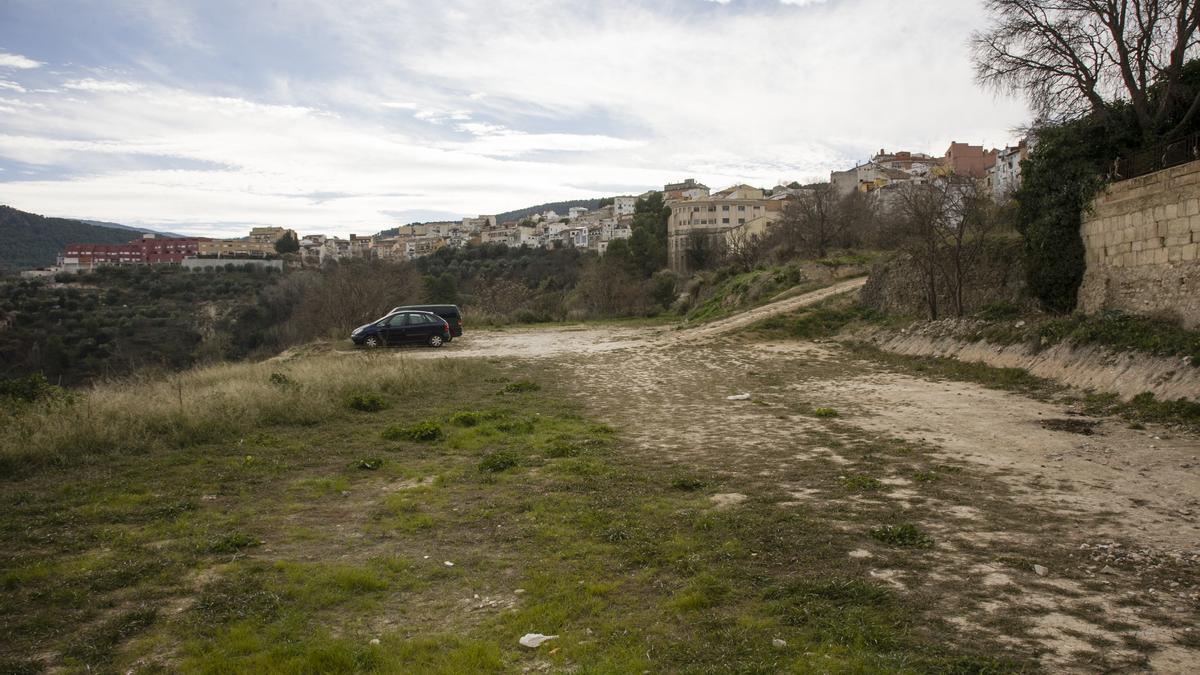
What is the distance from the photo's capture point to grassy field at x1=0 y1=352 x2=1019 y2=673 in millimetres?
3684

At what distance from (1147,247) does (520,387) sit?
1233cm

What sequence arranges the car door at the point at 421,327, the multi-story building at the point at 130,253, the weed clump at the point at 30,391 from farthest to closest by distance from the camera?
the multi-story building at the point at 130,253 < the car door at the point at 421,327 < the weed clump at the point at 30,391

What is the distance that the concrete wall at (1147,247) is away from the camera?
11.7m

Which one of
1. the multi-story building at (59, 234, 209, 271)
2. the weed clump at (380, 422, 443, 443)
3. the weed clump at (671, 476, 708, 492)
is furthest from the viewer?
the multi-story building at (59, 234, 209, 271)

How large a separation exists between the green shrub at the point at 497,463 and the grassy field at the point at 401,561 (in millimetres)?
53

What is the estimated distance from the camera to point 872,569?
4.58 m

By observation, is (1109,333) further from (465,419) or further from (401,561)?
(401,561)

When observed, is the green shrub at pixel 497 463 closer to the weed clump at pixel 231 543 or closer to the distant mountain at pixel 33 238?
the weed clump at pixel 231 543

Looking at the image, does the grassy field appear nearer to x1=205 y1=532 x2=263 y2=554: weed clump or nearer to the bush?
x1=205 y1=532 x2=263 y2=554: weed clump

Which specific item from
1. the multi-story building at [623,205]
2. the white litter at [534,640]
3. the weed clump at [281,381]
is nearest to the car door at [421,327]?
the weed clump at [281,381]

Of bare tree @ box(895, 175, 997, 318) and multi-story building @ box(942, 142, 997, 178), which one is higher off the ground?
multi-story building @ box(942, 142, 997, 178)

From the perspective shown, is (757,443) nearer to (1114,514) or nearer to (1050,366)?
(1114,514)

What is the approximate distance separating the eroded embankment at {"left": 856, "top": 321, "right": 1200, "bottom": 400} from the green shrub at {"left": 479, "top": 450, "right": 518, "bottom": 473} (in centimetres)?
904

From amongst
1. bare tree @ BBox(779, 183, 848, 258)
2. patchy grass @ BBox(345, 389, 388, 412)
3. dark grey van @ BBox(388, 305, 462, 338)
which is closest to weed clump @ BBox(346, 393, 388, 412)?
patchy grass @ BBox(345, 389, 388, 412)
